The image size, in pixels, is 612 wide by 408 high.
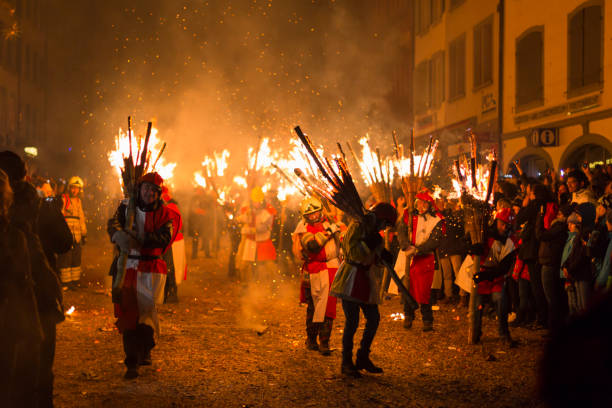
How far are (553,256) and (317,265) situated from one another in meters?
3.26

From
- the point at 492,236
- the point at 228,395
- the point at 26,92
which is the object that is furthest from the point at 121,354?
the point at 26,92

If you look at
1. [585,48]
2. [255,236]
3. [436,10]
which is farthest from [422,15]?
[255,236]

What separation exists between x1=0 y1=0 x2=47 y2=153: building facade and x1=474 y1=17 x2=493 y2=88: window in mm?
A: 27264

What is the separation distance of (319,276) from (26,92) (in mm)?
44283

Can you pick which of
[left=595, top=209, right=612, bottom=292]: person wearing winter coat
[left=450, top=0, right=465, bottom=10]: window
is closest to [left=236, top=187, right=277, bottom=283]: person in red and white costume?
[left=595, top=209, right=612, bottom=292]: person wearing winter coat

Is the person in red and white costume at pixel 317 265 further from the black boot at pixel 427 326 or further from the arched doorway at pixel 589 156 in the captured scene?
the arched doorway at pixel 589 156

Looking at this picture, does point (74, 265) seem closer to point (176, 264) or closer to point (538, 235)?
point (176, 264)

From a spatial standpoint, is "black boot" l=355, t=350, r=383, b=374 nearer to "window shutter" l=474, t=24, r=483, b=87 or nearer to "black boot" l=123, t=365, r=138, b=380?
"black boot" l=123, t=365, r=138, b=380

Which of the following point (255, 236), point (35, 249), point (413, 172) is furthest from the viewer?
point (255, 236)

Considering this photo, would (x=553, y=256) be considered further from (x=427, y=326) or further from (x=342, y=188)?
(x=342, y=188)

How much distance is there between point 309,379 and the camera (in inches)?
247

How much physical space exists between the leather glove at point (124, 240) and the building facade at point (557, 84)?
42.8ft

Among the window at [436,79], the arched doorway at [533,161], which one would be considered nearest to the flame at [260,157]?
the arched doorway at [533,161]

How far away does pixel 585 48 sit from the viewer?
16531 mm
